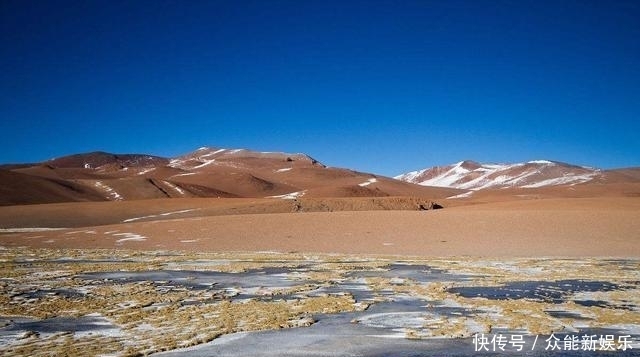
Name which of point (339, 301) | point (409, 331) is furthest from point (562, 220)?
point (409, 331)

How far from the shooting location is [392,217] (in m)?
40.3

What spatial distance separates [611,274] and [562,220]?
18.2 metres

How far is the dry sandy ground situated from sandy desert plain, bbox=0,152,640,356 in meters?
0.14

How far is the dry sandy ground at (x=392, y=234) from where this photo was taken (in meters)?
28.8

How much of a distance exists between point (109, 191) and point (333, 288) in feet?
285

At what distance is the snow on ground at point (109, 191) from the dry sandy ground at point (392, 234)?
175 feet

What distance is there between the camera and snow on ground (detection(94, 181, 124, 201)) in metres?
90.1

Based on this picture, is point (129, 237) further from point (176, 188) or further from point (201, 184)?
point (201, 184)

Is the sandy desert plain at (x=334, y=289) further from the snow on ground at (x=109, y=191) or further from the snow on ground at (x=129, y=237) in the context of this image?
the snow on ground at (x=109, y=191)

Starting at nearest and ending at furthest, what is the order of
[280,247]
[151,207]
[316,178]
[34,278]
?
[34,278]
[280,247]
[151,207]
[316,178]

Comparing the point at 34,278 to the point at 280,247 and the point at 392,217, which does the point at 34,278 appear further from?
the point at 392,217
